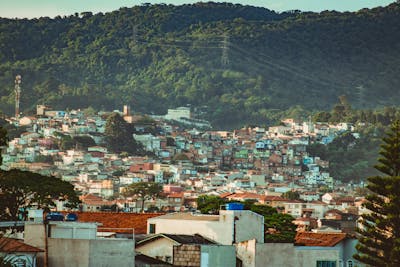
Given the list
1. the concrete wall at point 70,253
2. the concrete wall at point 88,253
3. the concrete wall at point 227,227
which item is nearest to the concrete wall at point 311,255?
the concrete wall at point 227,227

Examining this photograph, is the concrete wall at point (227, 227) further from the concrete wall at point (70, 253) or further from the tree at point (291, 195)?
the tree at point (291, 195)

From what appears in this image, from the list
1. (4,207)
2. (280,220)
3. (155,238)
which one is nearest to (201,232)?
(155,238)

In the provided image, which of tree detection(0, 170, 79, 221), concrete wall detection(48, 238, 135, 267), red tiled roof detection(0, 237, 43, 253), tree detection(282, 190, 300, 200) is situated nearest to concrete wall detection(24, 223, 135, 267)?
concrete wall detection(48, 238, 135, 267)

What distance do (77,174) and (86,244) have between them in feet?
494

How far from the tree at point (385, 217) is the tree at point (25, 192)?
8.05 meters

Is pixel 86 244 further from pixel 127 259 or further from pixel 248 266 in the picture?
pixel 248 266

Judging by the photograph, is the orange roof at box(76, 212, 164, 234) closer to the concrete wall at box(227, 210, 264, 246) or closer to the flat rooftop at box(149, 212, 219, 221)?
the flat rooftop at box(149, 212, 219, 221)

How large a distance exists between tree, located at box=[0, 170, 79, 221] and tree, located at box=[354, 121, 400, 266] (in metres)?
8.05

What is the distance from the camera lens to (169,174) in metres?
176

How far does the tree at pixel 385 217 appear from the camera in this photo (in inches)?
1378

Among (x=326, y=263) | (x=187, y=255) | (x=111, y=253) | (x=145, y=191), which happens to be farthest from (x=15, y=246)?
(x=145, y=191)

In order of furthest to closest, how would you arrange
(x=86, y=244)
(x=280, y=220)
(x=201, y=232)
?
(x=280, y=220), (x=201, y=232), (x=86, y=244)

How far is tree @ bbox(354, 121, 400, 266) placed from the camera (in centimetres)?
3500

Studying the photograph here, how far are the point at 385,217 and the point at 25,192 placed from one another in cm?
955
